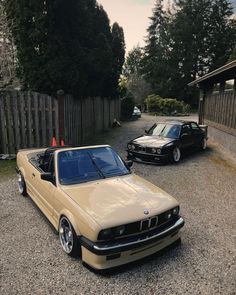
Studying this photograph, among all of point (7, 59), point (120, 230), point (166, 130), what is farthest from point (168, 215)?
point (7, 59)

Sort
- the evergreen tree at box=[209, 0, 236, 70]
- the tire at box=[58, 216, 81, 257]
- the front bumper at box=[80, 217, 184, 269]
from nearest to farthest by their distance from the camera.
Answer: the front bumper at box=[80, 217, 184, 269] < the tire at box=[58, 216, 81, 257] < the evergreen tree at box=[209, 0, 236, 70]

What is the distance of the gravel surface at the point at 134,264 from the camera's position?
11.5 feet

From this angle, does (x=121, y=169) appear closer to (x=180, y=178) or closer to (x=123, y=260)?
(x=123, y=260)

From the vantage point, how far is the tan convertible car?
11.6ft

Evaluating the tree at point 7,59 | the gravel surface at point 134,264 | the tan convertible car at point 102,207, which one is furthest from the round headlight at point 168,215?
the tree at point 7,59

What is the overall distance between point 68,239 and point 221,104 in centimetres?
1191

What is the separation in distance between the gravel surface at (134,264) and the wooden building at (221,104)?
5991 millimetres

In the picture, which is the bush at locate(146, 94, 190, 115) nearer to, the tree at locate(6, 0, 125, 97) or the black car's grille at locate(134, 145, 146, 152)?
the tree at locate(6, 0, 125, 97)

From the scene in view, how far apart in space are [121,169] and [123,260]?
1932 millimetres

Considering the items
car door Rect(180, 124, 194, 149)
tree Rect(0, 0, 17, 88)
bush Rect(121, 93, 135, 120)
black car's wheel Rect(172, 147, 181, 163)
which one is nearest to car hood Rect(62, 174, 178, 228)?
black car's wheel Rect(172, 147, 181, 163)

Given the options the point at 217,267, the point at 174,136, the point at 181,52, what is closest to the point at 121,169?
the point at 217,267

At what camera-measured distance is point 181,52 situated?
46406mm

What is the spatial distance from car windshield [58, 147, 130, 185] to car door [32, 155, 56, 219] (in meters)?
0.25

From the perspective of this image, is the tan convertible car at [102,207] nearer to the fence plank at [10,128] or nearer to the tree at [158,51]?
the fence plank at [10,128]
